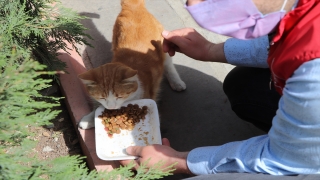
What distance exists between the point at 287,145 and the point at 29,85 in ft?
3.00

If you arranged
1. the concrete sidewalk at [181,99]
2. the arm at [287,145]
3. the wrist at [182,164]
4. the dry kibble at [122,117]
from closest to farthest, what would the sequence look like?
the arm at [287,145] < the wrist at [182,164] < the dry kibble at [122,117] < the concrete sidewalk at [181,99]

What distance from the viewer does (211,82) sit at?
2.56 metres

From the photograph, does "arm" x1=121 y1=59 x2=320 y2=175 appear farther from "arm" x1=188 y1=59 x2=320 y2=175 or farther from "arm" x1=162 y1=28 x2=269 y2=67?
"arm" x1=162 y1=28 x2=269 y2=67

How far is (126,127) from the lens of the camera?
2.00 metres

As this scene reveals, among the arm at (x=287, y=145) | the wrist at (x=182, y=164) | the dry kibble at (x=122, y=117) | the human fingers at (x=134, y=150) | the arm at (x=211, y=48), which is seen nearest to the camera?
the arm at (x=287, y=145)

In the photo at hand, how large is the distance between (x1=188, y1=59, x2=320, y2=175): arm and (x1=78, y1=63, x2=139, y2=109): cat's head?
27.2 inches

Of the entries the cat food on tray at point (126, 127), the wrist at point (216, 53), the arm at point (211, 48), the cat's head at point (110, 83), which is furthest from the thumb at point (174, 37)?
the cat food on tray at point (126, 127)

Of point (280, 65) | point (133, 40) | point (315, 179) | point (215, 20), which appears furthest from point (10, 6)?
point (315, 179)

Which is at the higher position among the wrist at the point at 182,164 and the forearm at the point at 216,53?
the forearm at the point at 216,53

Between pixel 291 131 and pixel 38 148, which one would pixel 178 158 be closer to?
pixel 291 131

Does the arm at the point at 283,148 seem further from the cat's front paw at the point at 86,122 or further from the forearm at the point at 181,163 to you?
the cat's front paw at the point at 86,122

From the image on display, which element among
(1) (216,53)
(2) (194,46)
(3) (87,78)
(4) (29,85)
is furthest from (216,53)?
(4) (29,85)

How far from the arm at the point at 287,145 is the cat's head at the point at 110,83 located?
0.69m

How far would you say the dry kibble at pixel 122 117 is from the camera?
1965mm
